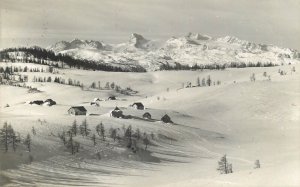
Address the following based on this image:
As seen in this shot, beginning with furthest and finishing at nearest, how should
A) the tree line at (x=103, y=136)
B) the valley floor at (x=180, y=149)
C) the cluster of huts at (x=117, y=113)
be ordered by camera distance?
the cluster of huts at (x=117, y=113) < the tree line at (x=103, y=136) < the valley floor at (x=180, y=149)

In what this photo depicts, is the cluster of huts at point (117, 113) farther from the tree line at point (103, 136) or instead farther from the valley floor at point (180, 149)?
the tree line at point (103, 136)

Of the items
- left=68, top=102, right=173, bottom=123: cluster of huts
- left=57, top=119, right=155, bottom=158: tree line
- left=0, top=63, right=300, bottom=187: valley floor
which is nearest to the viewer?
left=0, top=63, right=300, bottom=187: valley floor

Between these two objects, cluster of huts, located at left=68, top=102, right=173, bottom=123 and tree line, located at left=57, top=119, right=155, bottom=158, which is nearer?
tree line, located at left=57, top=119, right=155, bottom=158

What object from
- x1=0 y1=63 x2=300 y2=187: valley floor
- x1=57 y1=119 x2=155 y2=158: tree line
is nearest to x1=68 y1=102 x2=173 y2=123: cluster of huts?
x1=0 y1=63 x2=300 y2=187: valley floor

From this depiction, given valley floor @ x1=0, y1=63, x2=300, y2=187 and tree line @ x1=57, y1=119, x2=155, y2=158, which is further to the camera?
tree line @ x1=57, y1=119, x2=155, y2=158

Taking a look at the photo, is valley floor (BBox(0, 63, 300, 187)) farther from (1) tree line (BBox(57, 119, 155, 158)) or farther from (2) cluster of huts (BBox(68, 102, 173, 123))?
(2) cluster of huts (BBox(68, 102, 173, 123))

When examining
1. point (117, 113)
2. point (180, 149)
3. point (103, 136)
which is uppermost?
point (117, 113)

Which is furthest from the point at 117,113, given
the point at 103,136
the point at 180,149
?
the point at 103,136

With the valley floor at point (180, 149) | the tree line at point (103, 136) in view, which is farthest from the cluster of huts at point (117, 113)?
the tree line at point (103, 136)

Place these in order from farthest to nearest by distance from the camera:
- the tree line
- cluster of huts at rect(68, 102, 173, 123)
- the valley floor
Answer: cluster of huts at rect(68, 102, 173, 123) → the tree line → the valley floor

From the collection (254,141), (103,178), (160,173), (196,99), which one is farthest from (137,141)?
(196,99)

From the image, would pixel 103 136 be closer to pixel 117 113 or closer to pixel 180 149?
pixel 180 149

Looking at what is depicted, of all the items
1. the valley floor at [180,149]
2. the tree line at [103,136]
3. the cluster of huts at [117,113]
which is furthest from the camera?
the cluster of huts at [117,113]
